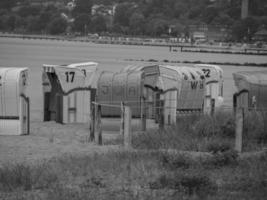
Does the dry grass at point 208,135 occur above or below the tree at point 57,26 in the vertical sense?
above

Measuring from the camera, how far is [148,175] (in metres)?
9.60

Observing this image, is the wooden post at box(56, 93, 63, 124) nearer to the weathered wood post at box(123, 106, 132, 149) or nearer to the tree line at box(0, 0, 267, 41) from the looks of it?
the weathered wood post at box(123, 106, 132, 149)

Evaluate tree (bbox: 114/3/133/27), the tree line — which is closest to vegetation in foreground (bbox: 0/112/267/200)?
the tree line

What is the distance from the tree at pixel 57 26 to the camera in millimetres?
161875

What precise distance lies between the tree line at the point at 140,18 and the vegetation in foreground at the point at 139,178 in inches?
5160

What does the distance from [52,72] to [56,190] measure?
40.8 ft

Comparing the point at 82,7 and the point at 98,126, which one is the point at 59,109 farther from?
the point at 82,7

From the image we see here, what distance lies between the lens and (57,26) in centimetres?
16500

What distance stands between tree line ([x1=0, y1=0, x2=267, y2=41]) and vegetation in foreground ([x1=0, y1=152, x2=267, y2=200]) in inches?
5160

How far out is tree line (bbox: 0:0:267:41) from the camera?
149 meters

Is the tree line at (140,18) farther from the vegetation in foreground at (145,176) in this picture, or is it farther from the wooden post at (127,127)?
the vegetation in foreground at (145,176)

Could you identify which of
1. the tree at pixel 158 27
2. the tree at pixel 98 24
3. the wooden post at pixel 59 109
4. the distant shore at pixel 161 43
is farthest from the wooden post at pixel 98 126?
the tree at pixel 98 24

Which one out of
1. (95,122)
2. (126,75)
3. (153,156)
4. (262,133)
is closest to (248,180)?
(153,156)

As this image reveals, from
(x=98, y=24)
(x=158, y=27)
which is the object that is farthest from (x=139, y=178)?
(x=98, y=24)
